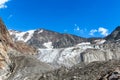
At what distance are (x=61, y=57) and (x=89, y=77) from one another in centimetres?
4036

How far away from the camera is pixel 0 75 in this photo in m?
33.7

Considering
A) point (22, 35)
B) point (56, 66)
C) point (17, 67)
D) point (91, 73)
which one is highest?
point (22, 35)

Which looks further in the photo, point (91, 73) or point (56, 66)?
point (56, 66)

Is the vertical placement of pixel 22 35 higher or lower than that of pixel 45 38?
higher

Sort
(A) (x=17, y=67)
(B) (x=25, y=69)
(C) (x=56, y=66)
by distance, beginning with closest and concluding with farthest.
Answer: (B) (x=25, y=69) < (A) (x=17, y=67) < (C) (x=56, y=66)

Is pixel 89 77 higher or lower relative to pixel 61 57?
lower

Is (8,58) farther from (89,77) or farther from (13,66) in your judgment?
(89,77)

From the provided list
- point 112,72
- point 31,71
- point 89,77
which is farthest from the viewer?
point 31,71

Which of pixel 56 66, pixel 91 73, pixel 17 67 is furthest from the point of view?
pixel 56 66

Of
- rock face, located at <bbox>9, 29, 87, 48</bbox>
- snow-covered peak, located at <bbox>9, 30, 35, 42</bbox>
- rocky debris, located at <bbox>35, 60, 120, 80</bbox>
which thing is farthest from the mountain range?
snow-covered peak, located at <bbox>9, 30, 35, 42</bbox>

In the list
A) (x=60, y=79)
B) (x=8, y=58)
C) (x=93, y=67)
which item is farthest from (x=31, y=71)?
(x=93, y=67)


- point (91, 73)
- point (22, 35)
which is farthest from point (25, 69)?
point (22, 35)

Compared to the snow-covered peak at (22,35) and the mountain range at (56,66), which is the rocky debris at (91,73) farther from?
the snow-covered peak at (22,35)

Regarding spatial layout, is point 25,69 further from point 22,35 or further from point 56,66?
point 22,35
